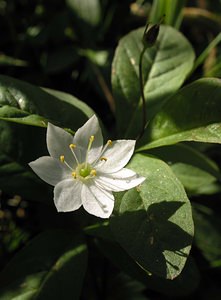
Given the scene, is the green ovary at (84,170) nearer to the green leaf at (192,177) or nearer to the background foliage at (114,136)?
the background foliage at (114,136)

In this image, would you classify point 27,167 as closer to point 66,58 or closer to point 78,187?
point 78,187

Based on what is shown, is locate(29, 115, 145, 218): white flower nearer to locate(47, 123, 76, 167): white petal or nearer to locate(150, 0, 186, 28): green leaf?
locate(47, 123, 76, 167): white petal

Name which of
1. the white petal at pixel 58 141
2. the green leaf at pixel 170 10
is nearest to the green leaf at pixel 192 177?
the white petal at pixel 58 141

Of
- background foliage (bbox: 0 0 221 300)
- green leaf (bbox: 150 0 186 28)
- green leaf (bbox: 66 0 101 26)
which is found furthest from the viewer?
green leaf (bbox: 66 0 101 26)

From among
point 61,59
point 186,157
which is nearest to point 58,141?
point 186,157

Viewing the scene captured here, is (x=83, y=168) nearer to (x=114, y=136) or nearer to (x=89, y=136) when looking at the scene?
(x=89, y=136)

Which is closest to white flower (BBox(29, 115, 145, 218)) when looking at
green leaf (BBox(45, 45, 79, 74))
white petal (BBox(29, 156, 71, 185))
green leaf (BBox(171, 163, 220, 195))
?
white petal (BBox(29, 156, 71, 185))
